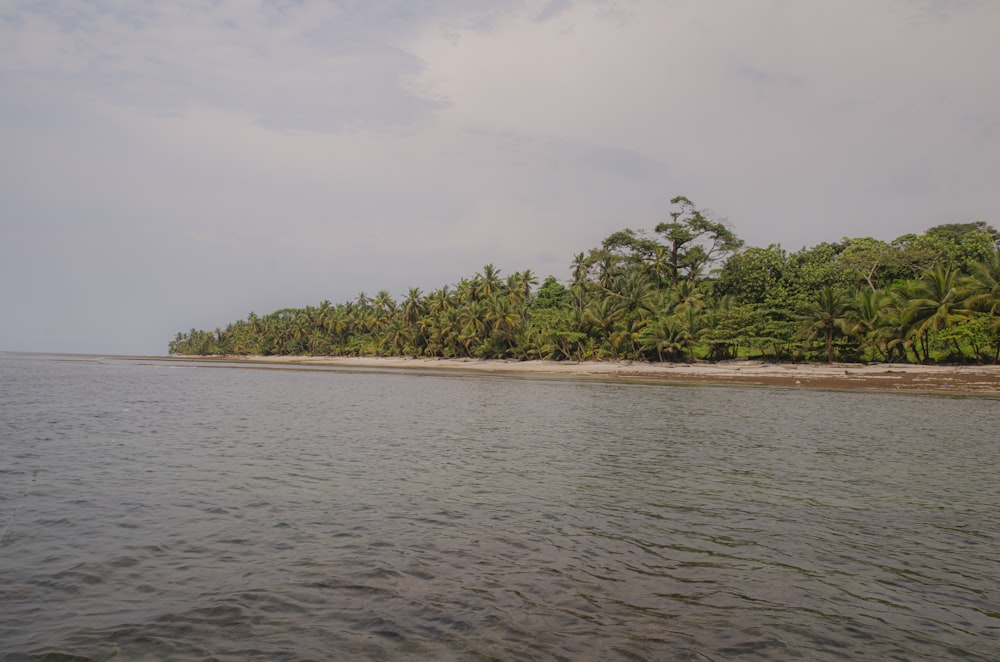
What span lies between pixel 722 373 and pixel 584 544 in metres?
52.0

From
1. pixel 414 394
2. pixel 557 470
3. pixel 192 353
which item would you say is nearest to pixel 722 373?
pixel 414 394

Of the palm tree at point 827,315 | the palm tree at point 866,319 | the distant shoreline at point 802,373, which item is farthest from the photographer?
the palm tree at point 827,315

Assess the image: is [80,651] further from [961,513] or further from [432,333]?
[432,333]

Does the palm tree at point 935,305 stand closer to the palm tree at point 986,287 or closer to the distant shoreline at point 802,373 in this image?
the palm tree at point 986,287

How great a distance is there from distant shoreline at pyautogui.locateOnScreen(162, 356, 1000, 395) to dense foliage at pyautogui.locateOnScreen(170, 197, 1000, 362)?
229 cm

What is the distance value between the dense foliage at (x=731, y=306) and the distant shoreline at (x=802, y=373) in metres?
2.29

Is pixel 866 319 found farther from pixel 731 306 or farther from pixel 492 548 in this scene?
pixel 492 548

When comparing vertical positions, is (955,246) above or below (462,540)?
above

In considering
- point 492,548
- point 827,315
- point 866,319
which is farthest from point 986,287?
point 492,548

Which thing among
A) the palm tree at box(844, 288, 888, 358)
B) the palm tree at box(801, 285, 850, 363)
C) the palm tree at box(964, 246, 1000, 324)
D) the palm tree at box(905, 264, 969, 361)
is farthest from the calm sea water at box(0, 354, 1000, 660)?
the palm tree at box(801, 285, 850, 363)

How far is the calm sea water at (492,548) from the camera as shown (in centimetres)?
554

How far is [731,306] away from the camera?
216ft

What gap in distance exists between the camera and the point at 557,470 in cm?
1355

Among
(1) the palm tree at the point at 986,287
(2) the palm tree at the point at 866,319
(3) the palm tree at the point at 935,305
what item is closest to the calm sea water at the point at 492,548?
(3) the palm tree at the point at 935,305
